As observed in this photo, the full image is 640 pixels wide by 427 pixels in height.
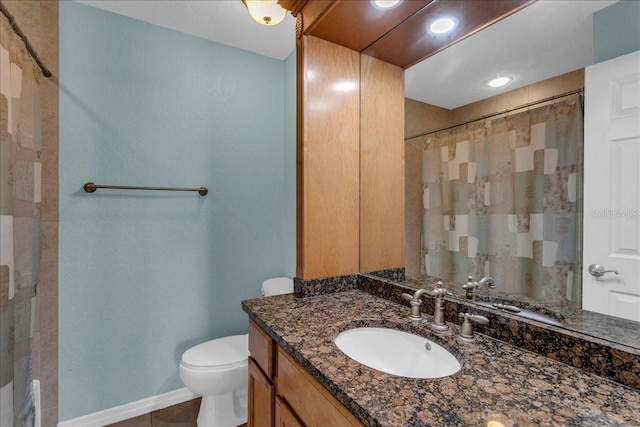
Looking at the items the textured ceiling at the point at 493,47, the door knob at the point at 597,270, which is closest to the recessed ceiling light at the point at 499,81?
the textured ceiling at the point at 493,47

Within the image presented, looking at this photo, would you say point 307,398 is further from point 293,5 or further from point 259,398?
point 293,5

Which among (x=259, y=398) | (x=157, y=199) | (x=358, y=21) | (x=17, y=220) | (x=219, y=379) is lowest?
(x=219, y=379)

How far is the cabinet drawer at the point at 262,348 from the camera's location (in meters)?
1.01

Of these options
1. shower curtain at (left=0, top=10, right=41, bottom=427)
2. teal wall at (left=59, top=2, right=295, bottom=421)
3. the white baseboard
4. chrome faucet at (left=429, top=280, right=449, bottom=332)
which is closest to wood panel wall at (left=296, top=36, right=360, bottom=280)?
chrome faucet at (left=429, top=280, right=449, bottom=332)

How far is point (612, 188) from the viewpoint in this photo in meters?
0.71

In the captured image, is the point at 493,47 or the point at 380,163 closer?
the point at 493,47

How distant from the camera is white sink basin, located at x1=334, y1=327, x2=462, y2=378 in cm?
88

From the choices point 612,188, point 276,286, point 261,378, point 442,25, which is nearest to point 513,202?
point 612,188

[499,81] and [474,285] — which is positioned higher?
[499,81]

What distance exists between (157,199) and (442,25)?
1821mm

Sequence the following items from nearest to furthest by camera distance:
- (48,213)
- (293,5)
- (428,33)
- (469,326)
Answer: (469,326)
(428,33)
(293,5)
(48,213)

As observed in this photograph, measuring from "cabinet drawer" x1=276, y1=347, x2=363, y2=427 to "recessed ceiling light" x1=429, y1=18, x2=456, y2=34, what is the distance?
1338 millimetres

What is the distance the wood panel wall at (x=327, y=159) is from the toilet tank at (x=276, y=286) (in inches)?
27.4

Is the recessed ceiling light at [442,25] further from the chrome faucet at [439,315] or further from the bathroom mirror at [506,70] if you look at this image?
the chrome faucet at [439,315]
